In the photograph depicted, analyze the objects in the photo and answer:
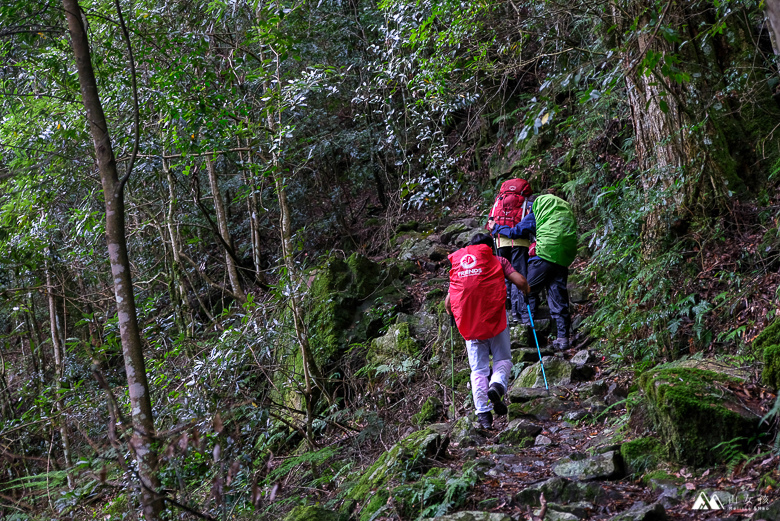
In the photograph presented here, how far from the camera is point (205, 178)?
1614 centimetres

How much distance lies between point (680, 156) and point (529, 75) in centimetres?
839

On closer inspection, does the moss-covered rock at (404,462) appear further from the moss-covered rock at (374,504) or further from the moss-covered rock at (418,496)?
the moss-covered rock at (418,496)

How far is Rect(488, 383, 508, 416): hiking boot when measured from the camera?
19.1 feet

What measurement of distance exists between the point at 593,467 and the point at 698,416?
0.85 metres

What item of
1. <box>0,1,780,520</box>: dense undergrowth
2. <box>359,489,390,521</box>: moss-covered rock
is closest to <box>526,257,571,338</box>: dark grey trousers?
<box>0,1,780,520</box>: dense undergrowth

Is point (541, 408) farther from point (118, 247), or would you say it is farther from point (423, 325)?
point (118, 247)

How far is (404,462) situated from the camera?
4.96 m

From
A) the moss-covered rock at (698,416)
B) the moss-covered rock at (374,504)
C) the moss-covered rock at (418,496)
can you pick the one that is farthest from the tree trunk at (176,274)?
the moss-covered rock at (698,416)

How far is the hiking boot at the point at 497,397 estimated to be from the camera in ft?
19.1

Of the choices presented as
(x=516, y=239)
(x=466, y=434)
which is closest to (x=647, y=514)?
(x=466, y=434)

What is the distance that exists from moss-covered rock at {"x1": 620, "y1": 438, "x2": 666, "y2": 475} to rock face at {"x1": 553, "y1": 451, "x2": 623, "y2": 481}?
0.07 metres

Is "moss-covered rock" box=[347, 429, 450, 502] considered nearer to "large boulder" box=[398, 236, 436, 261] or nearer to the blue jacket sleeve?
the blue jacket sleeve

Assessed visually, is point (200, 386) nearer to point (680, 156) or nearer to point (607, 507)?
point (607, 507)

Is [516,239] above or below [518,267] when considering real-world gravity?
above
